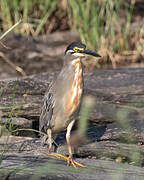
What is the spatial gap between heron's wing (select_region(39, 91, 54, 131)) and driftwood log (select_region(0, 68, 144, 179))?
1.00 ft

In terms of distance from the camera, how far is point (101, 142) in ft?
16.6

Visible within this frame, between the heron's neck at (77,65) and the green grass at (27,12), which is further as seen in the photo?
the green grass at (27,12)

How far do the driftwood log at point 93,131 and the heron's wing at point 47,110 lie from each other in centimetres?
31

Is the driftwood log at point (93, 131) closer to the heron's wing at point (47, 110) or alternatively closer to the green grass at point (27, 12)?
the heron's wing at point (47, 110)

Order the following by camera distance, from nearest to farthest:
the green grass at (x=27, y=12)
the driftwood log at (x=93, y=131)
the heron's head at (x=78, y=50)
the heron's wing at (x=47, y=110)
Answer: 1. the driftwood log at (x=93, y=131)
2. the heron's head at (x=78, y=50)
3. the heron's wing at (x=47, y=110)
4. the green grass at (x=27, y=12)

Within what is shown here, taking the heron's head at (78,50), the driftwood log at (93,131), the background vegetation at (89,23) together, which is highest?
the heron's head at (78,50)

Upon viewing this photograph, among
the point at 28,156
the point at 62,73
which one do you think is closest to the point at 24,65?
the point at 62,73

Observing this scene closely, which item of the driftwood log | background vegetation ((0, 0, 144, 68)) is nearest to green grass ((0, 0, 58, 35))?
background vegetation ((0, 0, 144, 68))

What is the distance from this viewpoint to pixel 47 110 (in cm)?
500

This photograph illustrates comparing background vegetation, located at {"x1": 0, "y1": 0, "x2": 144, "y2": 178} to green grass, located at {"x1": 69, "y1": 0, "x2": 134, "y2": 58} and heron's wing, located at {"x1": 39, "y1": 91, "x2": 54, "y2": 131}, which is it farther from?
heron's wing, located at {"x1": 39, "y1": 91, "x2": 54, "y2": 131}

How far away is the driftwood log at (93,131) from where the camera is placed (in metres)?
3.54

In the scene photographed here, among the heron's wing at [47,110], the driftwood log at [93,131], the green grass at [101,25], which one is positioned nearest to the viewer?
the driftwood log at [93,131]

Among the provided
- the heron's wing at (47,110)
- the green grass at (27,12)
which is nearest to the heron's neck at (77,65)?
the heron's wing at (47,110)

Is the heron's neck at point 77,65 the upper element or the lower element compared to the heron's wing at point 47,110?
upper
